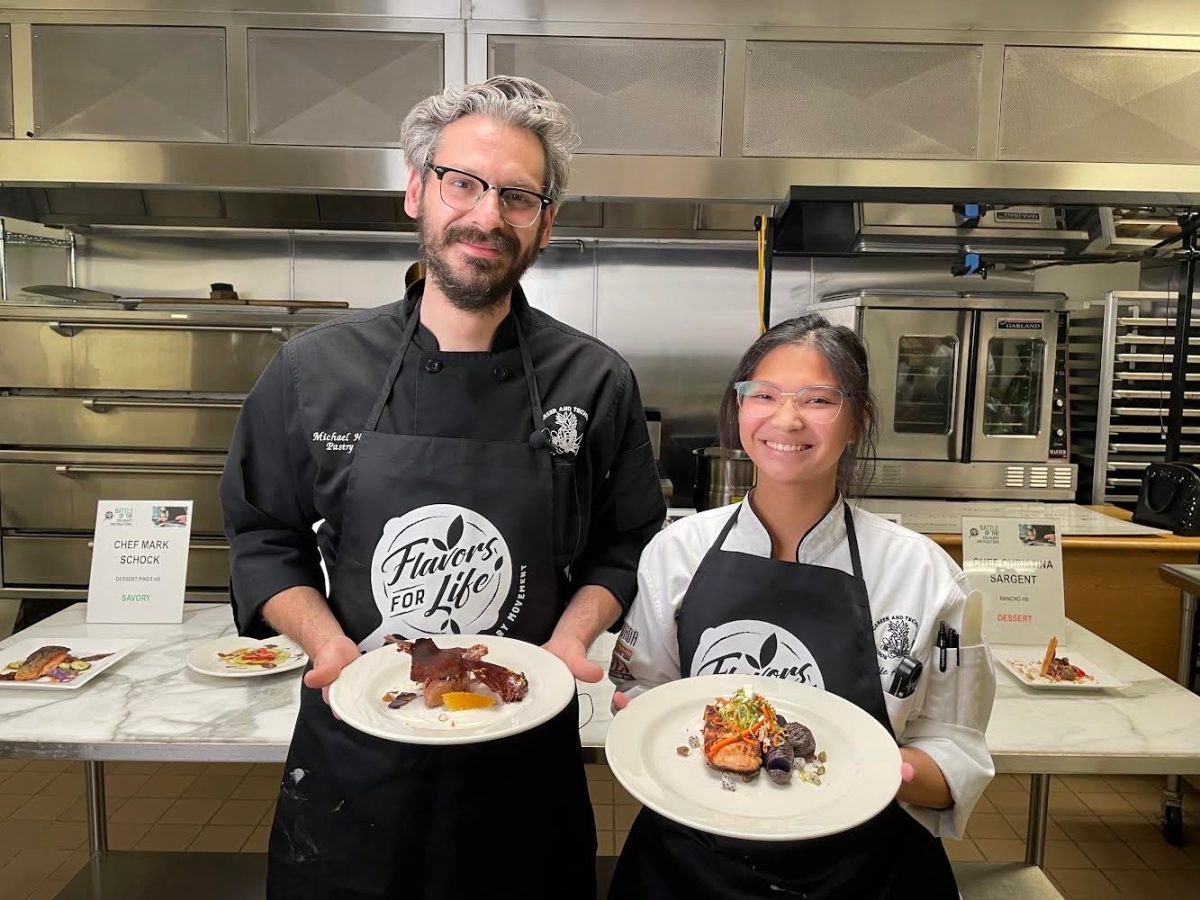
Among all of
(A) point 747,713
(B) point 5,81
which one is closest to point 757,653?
(A) point 747,713

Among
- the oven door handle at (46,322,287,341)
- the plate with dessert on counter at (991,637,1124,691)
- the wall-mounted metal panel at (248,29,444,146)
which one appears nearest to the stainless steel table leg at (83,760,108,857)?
the oven door handle at (46,322,287,341)

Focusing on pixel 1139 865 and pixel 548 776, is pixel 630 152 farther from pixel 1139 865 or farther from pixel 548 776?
pixel 1139 865

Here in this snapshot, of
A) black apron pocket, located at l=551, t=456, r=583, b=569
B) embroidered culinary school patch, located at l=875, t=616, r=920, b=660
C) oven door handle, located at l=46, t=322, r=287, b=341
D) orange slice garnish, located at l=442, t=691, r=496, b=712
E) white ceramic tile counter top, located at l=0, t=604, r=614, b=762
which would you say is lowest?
white ceramic tile counter top, located at l=0, t=604, r=614, b=762

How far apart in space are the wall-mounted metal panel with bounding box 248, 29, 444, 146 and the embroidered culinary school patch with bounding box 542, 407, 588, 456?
8.68 ft

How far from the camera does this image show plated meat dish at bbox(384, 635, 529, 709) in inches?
44.5

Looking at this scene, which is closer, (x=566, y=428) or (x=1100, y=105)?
(x=566, y=428)

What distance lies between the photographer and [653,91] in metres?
3.54

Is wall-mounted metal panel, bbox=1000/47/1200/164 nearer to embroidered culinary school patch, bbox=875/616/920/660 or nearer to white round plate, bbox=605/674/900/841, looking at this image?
embroidered culinary school patch, bbox=875/616/920/660

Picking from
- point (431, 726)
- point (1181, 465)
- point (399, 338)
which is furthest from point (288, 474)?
point (1181, 465)

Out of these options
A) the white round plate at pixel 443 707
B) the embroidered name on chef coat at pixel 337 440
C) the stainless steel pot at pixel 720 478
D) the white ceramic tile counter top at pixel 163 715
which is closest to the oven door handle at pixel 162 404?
the white ceramic tile counter top at pixel 163 715

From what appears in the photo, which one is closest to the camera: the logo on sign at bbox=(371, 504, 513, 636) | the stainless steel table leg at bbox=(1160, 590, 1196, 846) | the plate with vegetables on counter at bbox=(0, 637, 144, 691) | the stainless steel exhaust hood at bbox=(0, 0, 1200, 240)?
the logo on sign at bbox=(371, 504, 513, 636)

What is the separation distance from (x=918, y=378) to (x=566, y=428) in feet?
10.7

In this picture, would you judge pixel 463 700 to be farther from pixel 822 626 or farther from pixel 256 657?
pixel 256 657

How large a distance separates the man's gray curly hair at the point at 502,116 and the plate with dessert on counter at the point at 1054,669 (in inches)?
60.0
